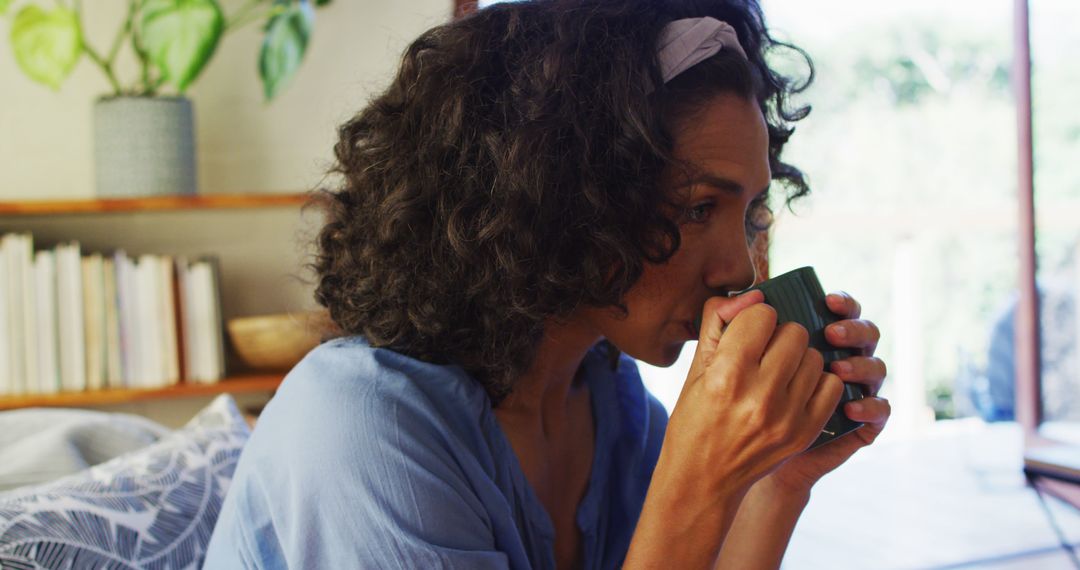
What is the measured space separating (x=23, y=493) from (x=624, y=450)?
0.62m

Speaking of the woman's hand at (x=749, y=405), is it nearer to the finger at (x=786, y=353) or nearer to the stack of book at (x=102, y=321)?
the finger at (x=786, y=353)

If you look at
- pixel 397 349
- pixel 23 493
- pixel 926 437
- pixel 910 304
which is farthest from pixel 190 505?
pixel 910 304

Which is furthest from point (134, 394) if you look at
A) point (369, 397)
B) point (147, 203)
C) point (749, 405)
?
point (749, 405)

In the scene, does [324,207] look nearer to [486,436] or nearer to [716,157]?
[486,436]

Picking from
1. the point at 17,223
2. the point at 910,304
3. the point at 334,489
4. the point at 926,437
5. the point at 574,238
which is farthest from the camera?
the point at 910,304

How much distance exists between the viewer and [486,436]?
880mm

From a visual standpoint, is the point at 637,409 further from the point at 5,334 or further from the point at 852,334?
the point at 5,334

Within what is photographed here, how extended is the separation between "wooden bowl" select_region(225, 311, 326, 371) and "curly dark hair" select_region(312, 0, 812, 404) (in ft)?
3.79

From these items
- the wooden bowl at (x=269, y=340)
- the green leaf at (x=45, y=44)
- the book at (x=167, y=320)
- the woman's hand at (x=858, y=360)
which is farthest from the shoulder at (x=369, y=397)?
the green leaf at (x=45, y=44)

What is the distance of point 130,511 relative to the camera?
2.76 ft

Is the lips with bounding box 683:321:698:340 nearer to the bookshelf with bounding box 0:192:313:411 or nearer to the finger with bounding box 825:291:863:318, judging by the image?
the finger with bounding box 825:291:863:318

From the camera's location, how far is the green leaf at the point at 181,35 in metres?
1.95

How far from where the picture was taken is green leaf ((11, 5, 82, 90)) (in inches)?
75.7

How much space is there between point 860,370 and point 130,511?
2.12 ft
